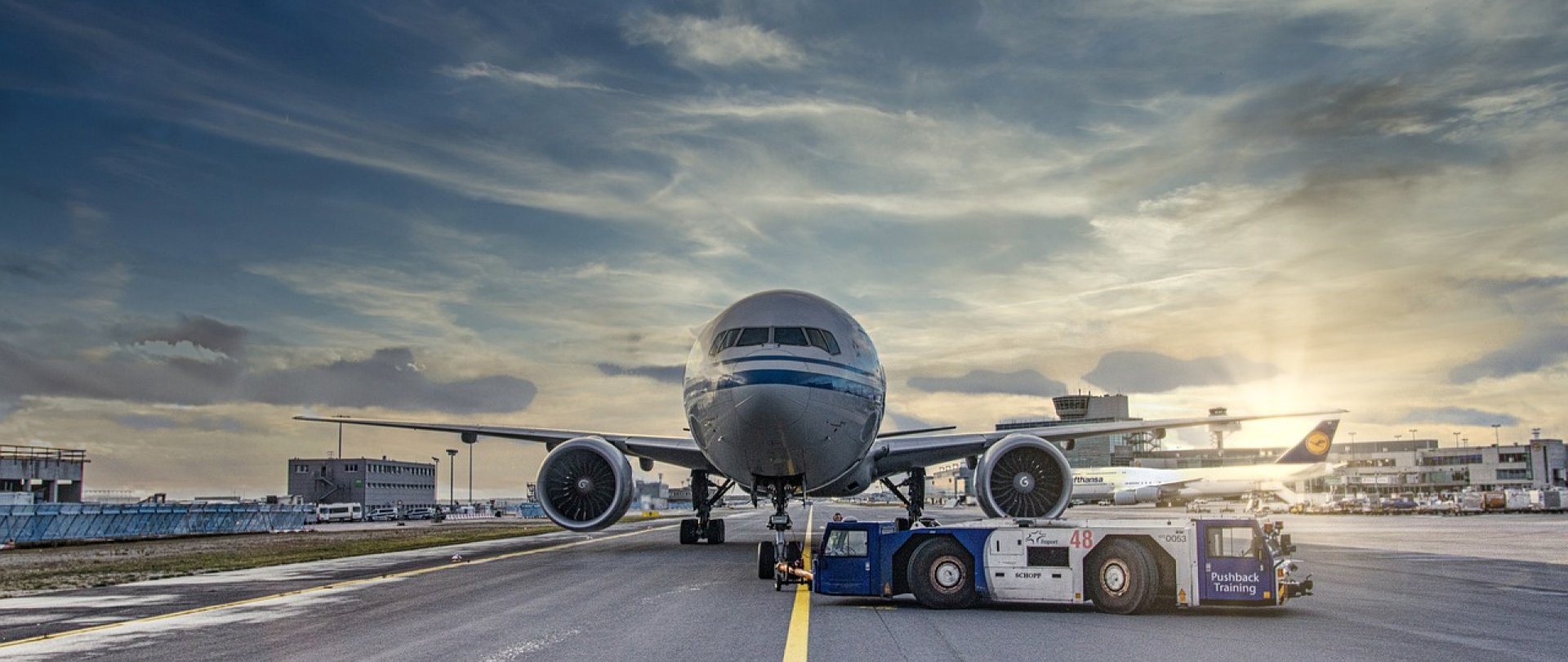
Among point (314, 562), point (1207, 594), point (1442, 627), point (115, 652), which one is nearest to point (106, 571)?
point (314, 562)

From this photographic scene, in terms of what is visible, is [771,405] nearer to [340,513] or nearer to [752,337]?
[752,337]

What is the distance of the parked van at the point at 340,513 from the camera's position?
9725 centimetres

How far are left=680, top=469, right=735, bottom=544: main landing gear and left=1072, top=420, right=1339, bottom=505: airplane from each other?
169 ft

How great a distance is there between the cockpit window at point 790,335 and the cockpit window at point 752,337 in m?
0.17

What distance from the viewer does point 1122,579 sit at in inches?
552

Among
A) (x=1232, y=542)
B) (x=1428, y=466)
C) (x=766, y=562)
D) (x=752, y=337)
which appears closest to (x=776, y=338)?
(x=752, y=337)

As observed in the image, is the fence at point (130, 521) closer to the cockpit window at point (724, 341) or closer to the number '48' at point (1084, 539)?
the cockpit window at point (724, 341)

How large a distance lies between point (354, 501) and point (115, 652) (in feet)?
415

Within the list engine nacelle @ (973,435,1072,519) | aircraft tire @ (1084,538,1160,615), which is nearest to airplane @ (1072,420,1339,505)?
engine nacelle @ (973,435,1072,519)

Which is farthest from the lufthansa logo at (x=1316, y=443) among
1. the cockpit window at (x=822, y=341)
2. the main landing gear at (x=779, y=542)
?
the cockpit window at (x=822, y=341)

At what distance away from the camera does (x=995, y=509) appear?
23.1m

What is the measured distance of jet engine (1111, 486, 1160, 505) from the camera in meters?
92.5

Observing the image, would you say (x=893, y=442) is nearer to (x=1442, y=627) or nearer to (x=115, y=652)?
(x=1442, y=627)

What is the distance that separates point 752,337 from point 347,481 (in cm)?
12493
